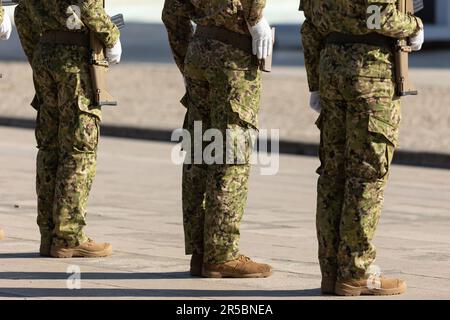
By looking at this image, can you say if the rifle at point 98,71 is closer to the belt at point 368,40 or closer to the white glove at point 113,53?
the white glove at point 113,53

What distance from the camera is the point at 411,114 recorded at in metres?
18.0

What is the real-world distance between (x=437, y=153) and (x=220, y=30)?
7271 mm

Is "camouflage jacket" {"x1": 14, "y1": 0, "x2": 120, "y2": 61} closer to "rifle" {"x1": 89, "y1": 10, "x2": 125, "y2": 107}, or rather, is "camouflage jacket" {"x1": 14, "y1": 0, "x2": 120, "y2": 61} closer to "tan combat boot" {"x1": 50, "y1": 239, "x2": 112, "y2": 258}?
"rifle" {"x1": 89, "y1": 10, "x2": 125, "y2": 107}

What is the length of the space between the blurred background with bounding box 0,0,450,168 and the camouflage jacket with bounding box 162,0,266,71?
688 centimetres

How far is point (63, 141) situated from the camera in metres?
8.81

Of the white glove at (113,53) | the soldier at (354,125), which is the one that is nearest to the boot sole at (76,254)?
the white glove at (113,53)

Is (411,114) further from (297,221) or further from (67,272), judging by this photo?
(67,272)

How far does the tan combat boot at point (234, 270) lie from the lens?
822 cm

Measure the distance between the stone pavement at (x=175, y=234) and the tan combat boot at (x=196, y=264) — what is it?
0.05 m

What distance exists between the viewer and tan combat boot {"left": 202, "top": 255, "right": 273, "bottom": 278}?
8.22 meters

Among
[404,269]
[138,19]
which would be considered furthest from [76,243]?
[138,19]

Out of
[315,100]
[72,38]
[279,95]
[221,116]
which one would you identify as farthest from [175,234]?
[279,95]

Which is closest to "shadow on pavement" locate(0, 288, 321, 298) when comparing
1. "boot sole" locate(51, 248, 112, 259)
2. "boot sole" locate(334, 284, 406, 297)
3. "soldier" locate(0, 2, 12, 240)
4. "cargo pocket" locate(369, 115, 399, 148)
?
"boot sole" locate(334, 284, 406, 297)

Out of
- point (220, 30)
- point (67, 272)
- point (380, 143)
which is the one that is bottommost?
point (67, 272)
